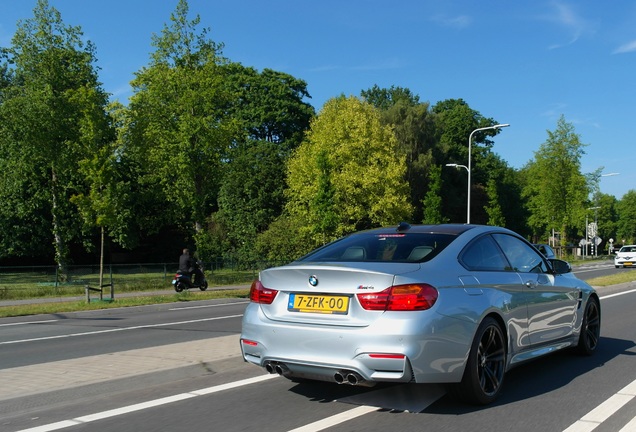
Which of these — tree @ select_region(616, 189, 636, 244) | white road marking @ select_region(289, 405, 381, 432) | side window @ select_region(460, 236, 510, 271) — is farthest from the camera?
tree @ select_region(616, 189, 636, 244)

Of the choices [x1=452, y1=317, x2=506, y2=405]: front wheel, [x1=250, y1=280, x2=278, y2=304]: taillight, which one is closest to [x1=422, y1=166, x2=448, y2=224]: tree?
[x1=452, y1=317, x2=506, y2=405]: front wheel

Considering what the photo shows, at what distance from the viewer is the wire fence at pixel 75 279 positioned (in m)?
23.6

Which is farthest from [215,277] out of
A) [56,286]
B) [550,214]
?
[550,214]

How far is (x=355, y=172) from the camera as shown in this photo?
150 ft

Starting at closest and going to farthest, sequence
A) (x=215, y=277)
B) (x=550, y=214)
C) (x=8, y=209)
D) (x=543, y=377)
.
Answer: (x=543, y=377) < (x=215, y=277) < (x=8, y=209) < (x=550, y=214)

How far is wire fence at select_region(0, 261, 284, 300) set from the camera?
77.5ft

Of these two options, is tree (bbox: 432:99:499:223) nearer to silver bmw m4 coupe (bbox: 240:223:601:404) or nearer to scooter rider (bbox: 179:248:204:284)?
scooter rider (bbox: 179:248:204:284)

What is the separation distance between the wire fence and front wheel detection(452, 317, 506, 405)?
18.4 metres

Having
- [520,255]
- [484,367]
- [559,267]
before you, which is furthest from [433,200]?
[484,367]

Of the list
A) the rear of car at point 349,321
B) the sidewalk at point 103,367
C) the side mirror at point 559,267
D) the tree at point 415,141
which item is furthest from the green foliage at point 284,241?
the rear of car at point 349,321

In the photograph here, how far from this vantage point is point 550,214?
198 ft

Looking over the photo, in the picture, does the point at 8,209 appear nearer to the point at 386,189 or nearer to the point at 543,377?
the point at 386,189

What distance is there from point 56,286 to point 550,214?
48.3m

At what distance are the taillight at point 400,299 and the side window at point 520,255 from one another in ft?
6.04
